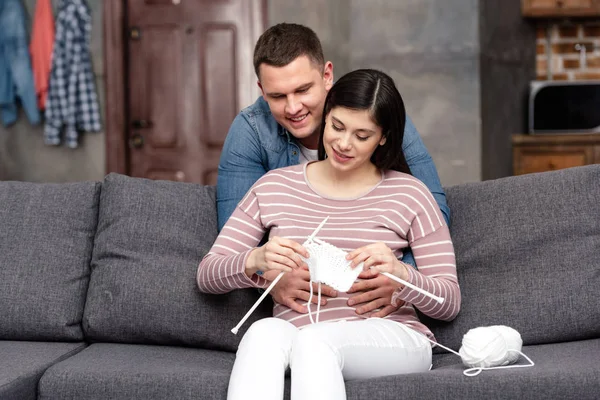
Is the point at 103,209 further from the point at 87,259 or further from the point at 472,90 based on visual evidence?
the point at 472,90

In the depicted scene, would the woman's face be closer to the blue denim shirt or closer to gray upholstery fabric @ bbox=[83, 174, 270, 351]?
the blue denim shirt

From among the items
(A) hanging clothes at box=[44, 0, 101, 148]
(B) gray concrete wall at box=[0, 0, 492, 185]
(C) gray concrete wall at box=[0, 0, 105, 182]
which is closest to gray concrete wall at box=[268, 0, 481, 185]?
(B) gray concrete wall at box=[0, 0, 492, 185]

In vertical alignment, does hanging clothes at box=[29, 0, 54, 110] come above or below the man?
above

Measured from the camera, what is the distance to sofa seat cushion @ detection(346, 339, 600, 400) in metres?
1.70

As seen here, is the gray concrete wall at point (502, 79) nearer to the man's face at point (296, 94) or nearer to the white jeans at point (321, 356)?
the man's face at point (296, 94)

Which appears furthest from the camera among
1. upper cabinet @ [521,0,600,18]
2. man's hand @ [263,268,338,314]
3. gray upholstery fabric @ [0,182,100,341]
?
upper cabinet @ [521,0,600,18]

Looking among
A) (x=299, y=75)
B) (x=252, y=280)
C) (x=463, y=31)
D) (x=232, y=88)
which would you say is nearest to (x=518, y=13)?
(x=463, y=31)

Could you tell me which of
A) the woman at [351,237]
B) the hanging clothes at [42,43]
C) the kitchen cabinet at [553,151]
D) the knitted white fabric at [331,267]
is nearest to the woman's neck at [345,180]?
the woman at [351,237]

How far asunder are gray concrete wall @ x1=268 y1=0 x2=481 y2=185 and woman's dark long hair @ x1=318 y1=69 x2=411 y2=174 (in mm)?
2743

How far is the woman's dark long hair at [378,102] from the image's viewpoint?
6.48 ft

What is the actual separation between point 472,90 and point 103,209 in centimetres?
286

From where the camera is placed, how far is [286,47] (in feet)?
7.17

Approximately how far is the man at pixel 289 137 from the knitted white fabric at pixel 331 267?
0.34ft

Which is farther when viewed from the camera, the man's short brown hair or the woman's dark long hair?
the man's short brown hair
